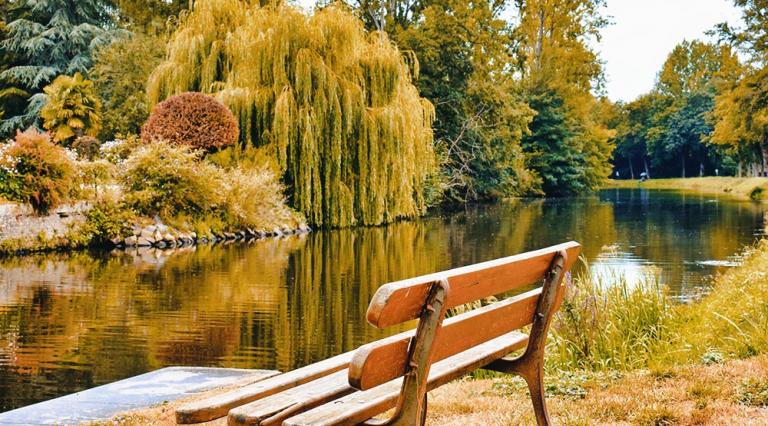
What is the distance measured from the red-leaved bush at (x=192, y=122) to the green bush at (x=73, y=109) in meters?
9.40

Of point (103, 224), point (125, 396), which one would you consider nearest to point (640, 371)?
point (125, 396)

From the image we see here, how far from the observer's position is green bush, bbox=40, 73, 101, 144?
30906 mm

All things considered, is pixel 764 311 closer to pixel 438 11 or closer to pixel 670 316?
pixel 670 316

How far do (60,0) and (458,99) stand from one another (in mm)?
19295

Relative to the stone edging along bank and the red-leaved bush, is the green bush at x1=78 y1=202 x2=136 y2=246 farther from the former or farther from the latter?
the red-leaved bush

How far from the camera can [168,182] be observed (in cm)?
2006

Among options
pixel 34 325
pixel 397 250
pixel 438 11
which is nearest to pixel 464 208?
pixel 438 11

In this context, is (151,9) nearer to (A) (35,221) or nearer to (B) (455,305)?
(A) (35,221)

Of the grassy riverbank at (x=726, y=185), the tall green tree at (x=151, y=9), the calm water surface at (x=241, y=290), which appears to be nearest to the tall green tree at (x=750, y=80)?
the grassy riverbank at (x=726, y=185)

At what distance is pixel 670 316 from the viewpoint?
7.86 metres

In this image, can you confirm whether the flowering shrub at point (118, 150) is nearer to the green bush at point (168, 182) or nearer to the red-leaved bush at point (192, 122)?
the red-leaved bush at point (192, 122)

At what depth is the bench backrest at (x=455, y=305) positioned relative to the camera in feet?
9.26

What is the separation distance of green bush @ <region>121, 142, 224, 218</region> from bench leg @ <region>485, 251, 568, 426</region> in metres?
16.3

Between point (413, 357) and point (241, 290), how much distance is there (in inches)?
367
